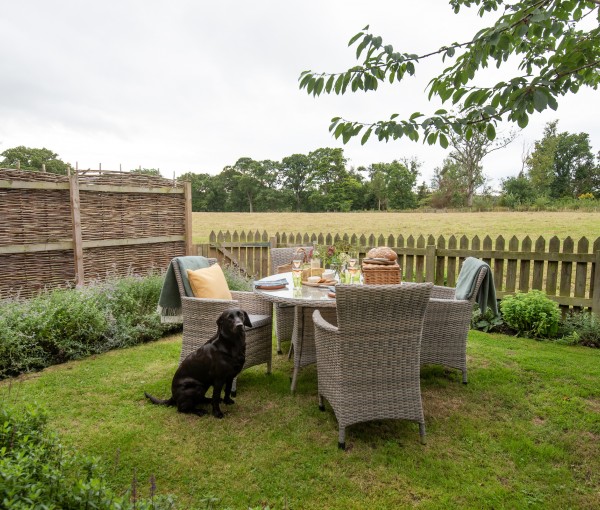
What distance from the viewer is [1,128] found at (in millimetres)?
5391

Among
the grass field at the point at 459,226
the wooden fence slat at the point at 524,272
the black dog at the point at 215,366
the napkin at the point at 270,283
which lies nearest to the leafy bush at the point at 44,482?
the black dog at the point at 215,366

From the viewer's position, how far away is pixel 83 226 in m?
5.18

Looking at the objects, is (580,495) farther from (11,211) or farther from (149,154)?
(149,154)

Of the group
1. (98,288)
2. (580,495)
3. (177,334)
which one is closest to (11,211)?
(98,288)

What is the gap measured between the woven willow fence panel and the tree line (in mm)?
13716

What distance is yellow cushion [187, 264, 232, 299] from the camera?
10.0ft

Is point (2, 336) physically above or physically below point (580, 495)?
above

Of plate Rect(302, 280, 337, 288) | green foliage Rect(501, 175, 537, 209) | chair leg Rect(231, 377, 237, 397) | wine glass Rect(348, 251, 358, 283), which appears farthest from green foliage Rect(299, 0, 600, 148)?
green foliage Rect(501, 175, 537, 209)

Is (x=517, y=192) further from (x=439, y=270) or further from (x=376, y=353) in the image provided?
(x=376, y=353)

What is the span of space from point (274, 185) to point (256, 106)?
47.8 ft

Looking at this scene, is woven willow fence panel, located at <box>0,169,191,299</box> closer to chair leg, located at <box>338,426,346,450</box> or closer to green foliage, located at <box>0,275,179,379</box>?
green foliage, located at <box>0,275,179,379</box>

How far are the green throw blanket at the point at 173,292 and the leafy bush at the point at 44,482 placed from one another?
1752 millimetres

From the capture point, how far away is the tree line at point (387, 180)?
2045cm

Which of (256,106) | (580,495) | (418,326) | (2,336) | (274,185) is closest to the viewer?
(580,495)
